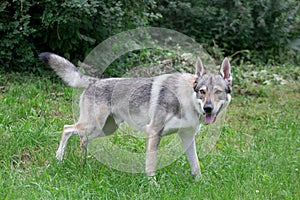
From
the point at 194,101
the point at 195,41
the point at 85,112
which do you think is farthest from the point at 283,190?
the point at 195,41

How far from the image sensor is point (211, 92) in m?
4.88

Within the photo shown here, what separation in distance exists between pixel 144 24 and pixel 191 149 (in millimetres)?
4280

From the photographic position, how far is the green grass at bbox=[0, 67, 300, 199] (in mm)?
4578

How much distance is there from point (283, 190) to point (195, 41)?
7178mm

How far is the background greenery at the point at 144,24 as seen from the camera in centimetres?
808

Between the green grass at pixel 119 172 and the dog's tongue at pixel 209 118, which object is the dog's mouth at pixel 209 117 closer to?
the dog's tongue at pixel 209 118

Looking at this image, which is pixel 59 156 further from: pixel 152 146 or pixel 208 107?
pixel 208 107

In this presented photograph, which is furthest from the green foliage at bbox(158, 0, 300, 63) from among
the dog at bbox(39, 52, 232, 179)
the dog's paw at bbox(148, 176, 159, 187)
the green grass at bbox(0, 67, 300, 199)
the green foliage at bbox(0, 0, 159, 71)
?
the dog's paw at bbox(148, 176, 159, 187)

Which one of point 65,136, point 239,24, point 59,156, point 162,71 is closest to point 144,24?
point 162,71

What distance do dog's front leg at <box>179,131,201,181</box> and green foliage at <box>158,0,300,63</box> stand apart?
6455mm

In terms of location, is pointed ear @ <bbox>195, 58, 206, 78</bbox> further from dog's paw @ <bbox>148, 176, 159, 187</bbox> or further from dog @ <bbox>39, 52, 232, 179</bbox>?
dog's paw @ <bbox>148, 176, 159, 187</bbox>

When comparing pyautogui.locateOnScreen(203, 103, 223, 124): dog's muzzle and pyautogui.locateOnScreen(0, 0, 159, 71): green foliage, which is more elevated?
pyautogui.locateOnScreen(203, 103, 223, 124): dog's muzzle

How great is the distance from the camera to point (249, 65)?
11.1m

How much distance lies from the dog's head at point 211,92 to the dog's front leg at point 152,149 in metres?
0.56
